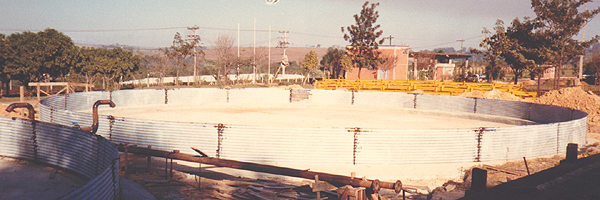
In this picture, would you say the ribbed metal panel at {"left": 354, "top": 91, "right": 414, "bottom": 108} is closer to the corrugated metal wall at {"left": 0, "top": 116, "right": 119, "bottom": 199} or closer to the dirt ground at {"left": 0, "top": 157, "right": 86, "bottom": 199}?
the corrugated metal wall at {"left": 0, "top": 116, "right": 119, "bottom": 199}

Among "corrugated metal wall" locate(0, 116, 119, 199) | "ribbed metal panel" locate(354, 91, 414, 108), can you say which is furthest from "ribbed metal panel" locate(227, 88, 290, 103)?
A: "corrugated metal wall" locate(0, 116, 119, 199)

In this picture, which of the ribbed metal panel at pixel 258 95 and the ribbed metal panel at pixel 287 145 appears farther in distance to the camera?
the ribbed metal panel at pixel 258 95

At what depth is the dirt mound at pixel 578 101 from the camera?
25.9 m

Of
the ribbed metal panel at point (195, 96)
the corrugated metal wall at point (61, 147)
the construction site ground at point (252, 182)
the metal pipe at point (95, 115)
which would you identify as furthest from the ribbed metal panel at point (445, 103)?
the corrugated metal wall at point (61, 147)

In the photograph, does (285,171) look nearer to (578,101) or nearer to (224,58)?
(578,101)

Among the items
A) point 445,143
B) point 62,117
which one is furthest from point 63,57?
point 445,143

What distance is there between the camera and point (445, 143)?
13.8 m

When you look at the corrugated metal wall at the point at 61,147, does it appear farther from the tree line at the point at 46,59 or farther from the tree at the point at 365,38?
the tree at the point at 365,38

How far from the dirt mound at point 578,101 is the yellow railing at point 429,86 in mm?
5892

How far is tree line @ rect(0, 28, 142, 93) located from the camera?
114 feet

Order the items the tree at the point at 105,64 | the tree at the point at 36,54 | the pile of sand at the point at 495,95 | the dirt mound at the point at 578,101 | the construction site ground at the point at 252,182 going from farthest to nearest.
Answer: the tree at the point at 105,64
the tree at the point at 36,54
the pile of sand at the point at 495,95
the dirt mound at the point at 578,101
the construction site ground at the point at 252,182

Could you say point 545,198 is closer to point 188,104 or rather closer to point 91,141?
point 91,141

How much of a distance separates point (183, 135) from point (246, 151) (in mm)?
2138

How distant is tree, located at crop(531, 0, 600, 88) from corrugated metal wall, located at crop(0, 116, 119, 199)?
42.6 metres
